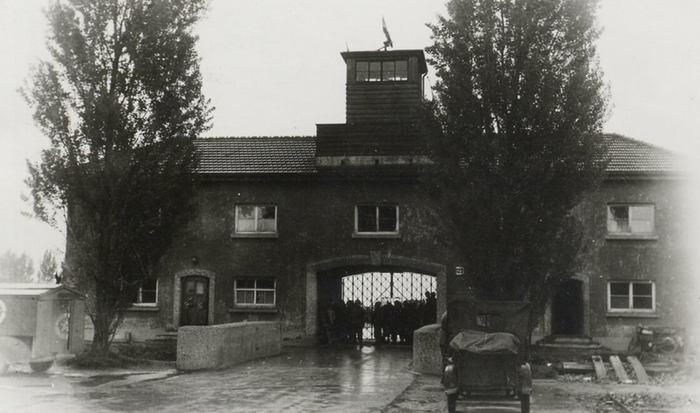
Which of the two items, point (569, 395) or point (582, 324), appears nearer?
point (569, 395)

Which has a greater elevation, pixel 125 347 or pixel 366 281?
pixel 366 281

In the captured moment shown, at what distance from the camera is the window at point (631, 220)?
22703mm

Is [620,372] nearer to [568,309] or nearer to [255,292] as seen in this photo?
[568,309]

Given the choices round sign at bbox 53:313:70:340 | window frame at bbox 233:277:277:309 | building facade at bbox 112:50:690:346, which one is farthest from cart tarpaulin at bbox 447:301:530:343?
window frame at bbox 233:277:277:309

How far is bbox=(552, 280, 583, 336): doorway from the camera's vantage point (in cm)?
2269

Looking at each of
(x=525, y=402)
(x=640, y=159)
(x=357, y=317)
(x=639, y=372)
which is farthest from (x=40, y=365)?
(x=640, y=159)

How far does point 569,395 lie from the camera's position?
1266cm

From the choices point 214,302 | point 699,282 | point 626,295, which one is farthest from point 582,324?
point 214,302

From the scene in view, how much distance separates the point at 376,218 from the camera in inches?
931

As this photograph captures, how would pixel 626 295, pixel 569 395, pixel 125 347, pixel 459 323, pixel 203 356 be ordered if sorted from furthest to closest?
pixel 626 295 < pixel 125 347 < pixel 203 356 < pixel 569 395 < pixel 459 323

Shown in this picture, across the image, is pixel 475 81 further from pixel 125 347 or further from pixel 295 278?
pixel 125 347

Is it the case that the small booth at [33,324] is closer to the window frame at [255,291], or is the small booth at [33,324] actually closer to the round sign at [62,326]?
the round sign at [62,326]

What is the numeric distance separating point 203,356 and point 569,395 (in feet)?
25.4

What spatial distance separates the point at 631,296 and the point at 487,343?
1443cm
